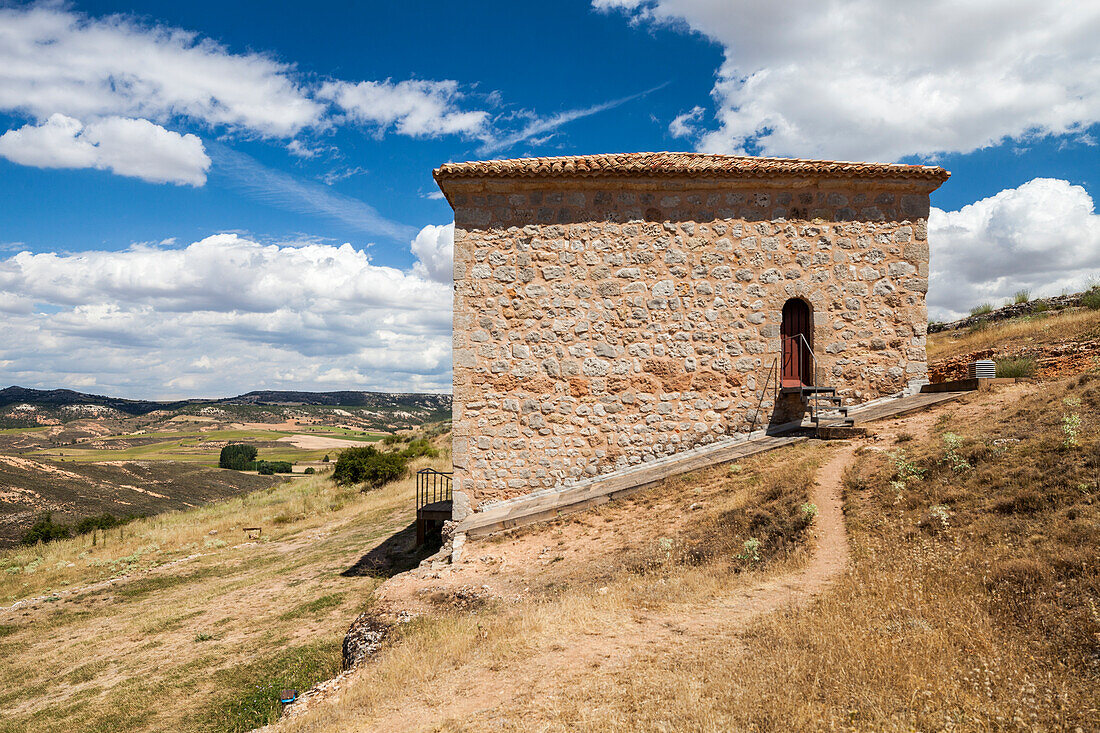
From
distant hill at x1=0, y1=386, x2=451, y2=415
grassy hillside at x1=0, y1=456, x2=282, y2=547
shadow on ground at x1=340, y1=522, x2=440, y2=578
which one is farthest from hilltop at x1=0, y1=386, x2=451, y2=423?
shadow on ground at x1=340, y1=522, x2=440, y2=578

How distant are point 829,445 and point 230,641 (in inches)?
389

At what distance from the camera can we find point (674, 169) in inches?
393

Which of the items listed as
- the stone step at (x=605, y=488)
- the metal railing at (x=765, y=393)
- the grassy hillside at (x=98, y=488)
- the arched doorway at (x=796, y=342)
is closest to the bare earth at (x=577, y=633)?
the stone step at (x=605, y=488)

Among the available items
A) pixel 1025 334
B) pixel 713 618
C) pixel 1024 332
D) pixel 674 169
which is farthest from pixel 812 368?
pixel 1024 332

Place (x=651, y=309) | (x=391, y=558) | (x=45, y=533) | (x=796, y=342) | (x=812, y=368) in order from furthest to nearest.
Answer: (x=45, y=533) → (x=391, y=558) → (x=796, y=342) → (x=812, y=368) → (x=651, y=309)

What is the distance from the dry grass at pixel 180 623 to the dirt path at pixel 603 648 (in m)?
2.70

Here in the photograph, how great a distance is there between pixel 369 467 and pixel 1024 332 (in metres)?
23.9

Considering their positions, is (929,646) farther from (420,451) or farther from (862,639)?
(420,451)

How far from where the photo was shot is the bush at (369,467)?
25078 millimetres

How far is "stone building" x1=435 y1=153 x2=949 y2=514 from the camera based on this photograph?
10.1m

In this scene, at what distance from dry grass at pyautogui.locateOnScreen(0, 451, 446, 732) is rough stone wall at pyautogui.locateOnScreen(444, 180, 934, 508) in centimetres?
381

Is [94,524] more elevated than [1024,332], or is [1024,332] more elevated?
[1024,332]

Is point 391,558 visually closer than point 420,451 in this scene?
Yes

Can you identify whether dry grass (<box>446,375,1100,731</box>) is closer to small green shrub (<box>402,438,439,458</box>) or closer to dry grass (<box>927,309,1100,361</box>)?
dry grass (<box>927,309,1100,361</box>)
